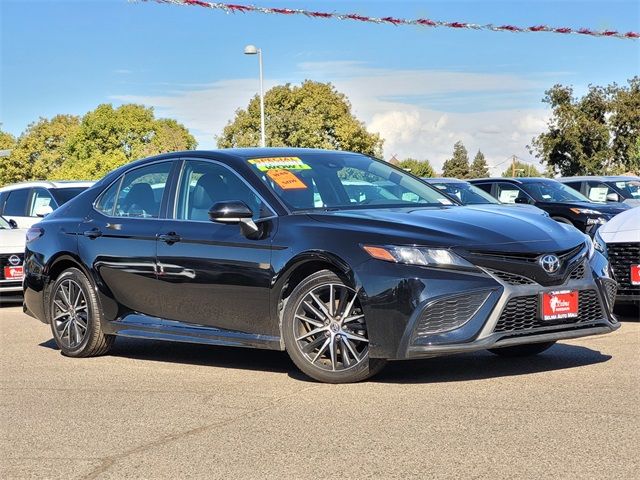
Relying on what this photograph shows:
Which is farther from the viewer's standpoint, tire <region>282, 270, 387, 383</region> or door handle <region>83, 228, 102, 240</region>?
door handle <region>83, 228, 102, 240</region>

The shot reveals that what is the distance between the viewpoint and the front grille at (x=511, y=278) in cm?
649

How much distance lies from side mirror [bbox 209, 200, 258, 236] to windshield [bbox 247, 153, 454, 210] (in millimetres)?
287

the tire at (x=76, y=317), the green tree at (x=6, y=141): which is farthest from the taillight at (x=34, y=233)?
the green tree at (x=6, y=141)

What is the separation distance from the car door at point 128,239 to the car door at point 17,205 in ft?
27.2

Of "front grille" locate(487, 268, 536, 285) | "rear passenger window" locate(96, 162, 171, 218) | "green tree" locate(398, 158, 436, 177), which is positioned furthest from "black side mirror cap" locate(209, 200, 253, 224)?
"green tree" locate(398, 158, 436, 177)

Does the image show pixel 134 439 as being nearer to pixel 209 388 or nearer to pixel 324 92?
pixel 209 388

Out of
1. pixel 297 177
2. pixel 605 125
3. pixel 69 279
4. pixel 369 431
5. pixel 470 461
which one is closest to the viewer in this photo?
pixel 470 461

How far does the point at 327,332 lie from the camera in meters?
6.88

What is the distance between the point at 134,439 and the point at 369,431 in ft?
3.92

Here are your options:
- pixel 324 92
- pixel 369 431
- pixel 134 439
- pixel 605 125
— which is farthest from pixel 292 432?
pixel 324 92

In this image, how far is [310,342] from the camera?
6.97 metres

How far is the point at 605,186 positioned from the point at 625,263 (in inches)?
502

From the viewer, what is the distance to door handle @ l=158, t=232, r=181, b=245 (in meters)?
7.79

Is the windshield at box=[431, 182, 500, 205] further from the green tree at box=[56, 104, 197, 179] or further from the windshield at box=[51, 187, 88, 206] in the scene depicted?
the green tree at box=[56, 104, 197, 179]
